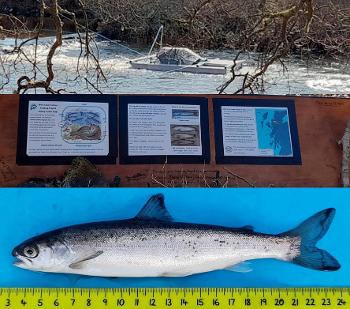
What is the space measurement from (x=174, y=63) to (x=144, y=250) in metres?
16.4

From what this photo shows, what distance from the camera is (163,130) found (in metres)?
4.56

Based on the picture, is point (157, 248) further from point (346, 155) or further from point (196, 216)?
point (346, 155)

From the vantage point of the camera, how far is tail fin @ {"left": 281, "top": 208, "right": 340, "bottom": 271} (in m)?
3.38

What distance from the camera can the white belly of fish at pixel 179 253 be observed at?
3.23m

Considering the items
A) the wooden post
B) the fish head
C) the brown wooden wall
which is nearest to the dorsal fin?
the fish head

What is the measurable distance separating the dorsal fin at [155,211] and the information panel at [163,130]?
3.45 ft

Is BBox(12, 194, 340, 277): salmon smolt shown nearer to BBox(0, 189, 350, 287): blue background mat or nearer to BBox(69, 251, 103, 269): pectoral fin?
BBox(69, 251, 103, 269): pectoral fin

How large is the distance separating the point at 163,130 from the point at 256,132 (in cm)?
80

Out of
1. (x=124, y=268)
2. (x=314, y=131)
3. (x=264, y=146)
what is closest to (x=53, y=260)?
(x=124, y=268)

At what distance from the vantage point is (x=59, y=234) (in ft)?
10.6

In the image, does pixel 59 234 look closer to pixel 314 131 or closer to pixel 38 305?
pixel 38 305

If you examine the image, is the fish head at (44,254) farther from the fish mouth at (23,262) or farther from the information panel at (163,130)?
the information panel at (163,130)

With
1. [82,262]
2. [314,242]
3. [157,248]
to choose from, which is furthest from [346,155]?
[82,262]

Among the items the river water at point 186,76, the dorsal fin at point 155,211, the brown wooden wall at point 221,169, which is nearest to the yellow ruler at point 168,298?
the dorsal fin at point 155,211
